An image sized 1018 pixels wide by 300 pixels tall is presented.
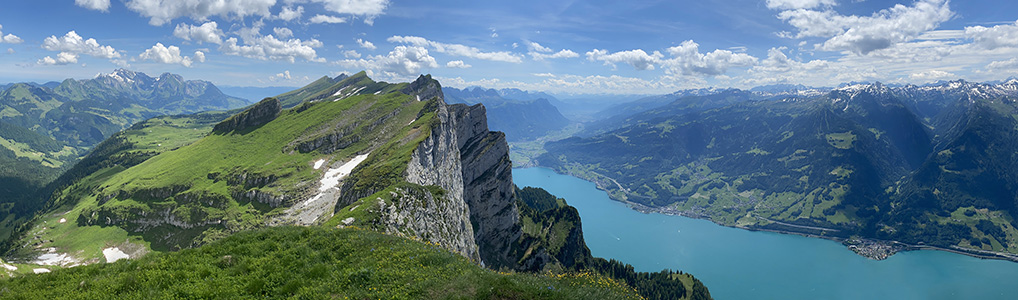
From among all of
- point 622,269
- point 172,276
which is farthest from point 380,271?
point 622,269

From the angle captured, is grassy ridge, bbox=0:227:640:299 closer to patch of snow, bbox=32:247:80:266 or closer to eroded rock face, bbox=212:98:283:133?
patch of snow, bbox=32:247:80:266

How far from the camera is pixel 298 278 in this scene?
717 inches

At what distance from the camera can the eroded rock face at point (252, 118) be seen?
470ft

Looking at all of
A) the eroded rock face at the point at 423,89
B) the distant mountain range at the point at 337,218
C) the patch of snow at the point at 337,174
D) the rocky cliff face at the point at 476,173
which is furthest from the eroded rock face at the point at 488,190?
the eroded rock face at the point at 423,89

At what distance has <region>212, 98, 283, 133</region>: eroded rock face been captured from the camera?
143250mm

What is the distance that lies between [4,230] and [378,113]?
398ft

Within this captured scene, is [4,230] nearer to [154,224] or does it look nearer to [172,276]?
[154,224]

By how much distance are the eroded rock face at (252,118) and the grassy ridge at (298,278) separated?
143 metres

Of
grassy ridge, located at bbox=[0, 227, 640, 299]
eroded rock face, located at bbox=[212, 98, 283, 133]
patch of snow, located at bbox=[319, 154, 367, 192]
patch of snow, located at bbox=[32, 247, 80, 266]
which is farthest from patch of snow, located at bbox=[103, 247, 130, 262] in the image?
grassy ridge, located at bbox=[0, 227, 640, 299]

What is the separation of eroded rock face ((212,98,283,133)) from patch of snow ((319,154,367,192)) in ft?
229

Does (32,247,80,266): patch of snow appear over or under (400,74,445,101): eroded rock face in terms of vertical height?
under

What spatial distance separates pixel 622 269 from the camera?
130 metres

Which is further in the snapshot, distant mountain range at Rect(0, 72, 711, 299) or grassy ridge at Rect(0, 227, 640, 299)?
distant mountain range at Rect(0, 72, 711, 299)

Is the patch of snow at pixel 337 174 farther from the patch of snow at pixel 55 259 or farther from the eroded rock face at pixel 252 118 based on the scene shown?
the eroded rock face at pixel 252 118
